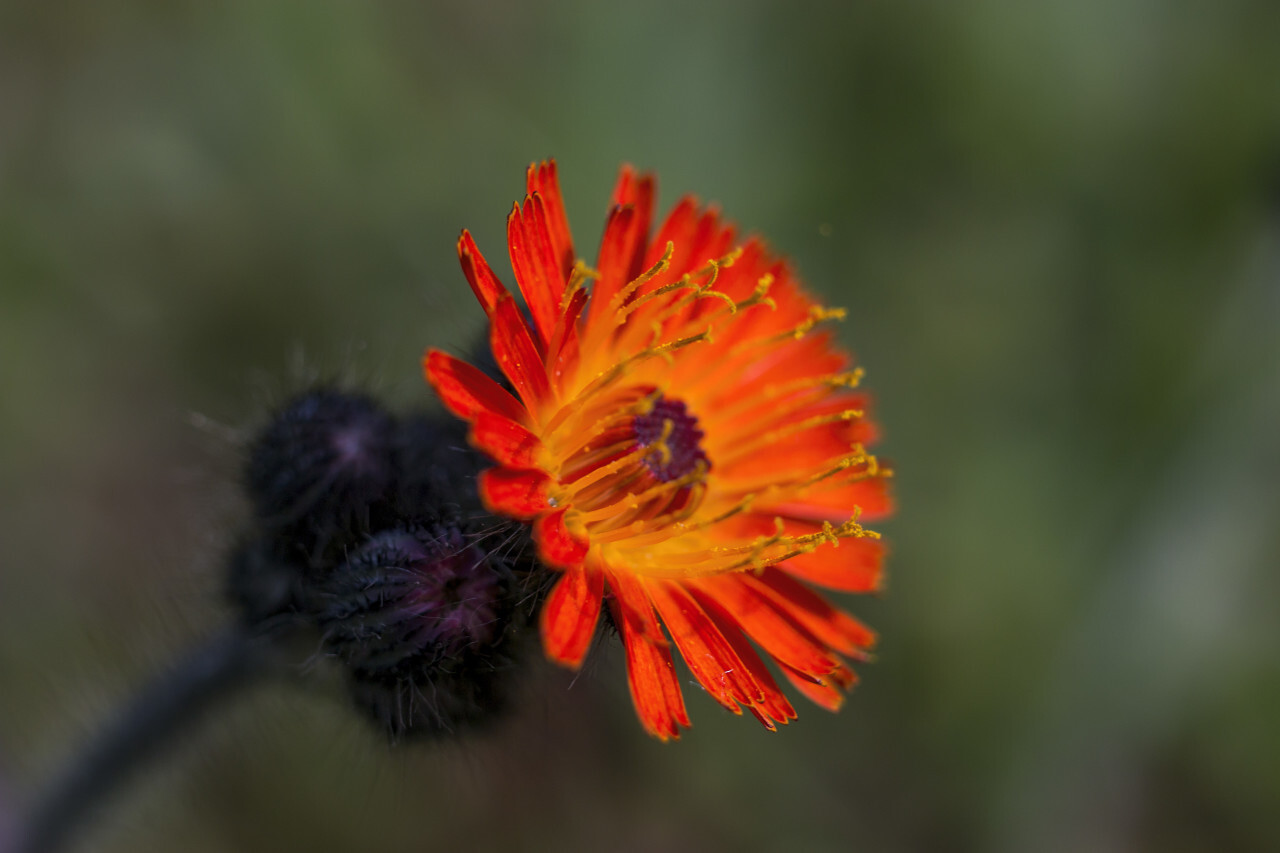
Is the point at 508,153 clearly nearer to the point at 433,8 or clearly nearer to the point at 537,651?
the point at 433,8

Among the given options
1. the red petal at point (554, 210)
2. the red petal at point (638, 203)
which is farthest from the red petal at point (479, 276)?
the red petal at point (638, 203)

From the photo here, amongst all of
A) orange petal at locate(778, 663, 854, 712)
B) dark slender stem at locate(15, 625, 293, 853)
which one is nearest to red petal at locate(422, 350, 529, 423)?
orange petal at locate(778, 663, 854, 712)

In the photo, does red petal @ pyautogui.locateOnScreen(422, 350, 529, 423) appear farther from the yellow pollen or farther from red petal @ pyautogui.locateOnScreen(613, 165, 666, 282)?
the yellow pollen

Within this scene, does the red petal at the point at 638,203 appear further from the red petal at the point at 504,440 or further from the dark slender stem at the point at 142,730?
the dark slender stem at the point at 142,730

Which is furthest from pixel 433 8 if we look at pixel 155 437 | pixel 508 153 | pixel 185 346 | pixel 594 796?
pixel 594 796

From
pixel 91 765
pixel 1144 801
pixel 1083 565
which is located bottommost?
pixel 91 765

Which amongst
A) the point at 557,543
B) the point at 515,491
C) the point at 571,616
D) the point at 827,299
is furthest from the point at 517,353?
the point at 827,299
